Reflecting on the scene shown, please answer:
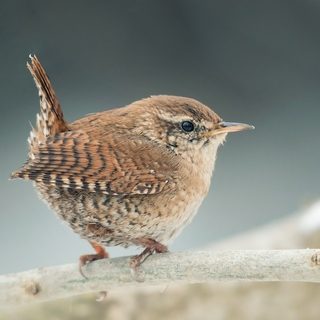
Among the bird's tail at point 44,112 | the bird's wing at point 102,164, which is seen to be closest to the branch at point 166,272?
the bird's wing at point 102,164

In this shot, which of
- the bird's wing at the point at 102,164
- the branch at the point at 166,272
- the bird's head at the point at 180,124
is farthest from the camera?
the bird's head at the point at 180,124

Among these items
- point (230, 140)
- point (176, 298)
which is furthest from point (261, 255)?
point (230, 140)

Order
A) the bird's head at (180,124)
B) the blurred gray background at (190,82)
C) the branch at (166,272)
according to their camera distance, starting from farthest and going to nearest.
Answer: the blurred gray background at (190,82) → the bird's head at (180,124) → the branch at (166,272)

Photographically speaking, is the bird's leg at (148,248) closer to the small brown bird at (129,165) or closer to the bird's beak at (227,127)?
the small brown bird at (129,165)

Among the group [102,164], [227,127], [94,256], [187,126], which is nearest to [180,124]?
[187,126]

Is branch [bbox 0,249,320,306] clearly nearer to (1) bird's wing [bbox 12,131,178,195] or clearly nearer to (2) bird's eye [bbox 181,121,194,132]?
(1) bird's wing [bbox 12,131,178,195]

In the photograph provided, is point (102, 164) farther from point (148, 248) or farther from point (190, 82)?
point (190, 82)

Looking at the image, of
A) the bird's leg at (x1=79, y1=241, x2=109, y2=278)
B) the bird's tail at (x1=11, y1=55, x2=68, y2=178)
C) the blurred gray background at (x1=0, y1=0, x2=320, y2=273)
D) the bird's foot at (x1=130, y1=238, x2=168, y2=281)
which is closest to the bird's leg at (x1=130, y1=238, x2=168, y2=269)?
the bird's foot at (x1=130, y1=238, x2=168, y2=281)
